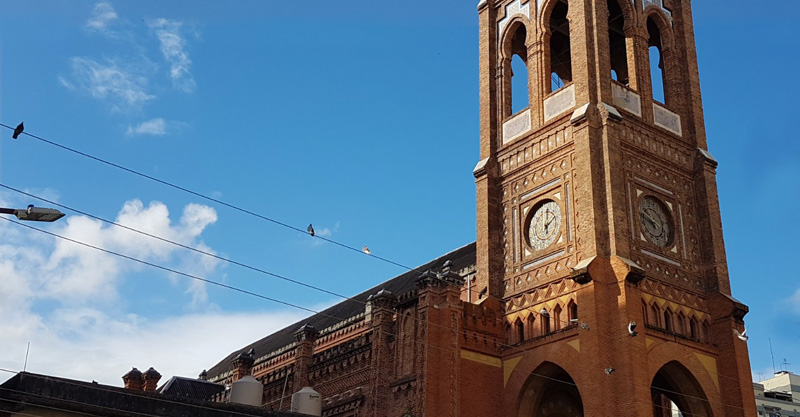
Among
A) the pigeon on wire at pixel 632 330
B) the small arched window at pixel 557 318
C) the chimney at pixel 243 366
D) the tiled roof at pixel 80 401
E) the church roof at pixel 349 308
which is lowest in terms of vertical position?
the tiled roof at pixel 80 401

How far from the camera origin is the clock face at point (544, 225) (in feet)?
107

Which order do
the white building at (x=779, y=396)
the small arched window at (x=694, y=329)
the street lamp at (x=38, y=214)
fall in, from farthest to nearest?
the white building at (x=779, y=396)
the small arched window at (x=694, y=329)
the street lamp at (x=38, y=214)

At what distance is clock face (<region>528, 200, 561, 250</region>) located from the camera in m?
32.6

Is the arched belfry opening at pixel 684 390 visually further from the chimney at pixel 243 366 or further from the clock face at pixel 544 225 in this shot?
the chimney at pixel 243 366

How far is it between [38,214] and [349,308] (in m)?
35.4

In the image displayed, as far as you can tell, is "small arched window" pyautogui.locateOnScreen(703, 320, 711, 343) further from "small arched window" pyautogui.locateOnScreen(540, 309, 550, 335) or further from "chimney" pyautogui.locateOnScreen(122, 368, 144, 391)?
"chimney" pyautogui.locateOnScreen(122, 368, 144, 391)

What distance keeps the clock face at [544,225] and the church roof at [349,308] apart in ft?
20.4

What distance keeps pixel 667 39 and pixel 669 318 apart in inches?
514

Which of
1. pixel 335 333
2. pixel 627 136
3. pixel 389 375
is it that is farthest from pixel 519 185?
pixel 335 333

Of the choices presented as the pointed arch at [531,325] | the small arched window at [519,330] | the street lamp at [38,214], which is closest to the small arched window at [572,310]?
the pointed arch at [531,325]

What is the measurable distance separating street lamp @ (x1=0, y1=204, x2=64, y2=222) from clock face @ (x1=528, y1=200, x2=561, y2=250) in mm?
20898

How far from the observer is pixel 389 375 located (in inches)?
1241

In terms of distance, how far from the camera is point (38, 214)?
15.0 meters

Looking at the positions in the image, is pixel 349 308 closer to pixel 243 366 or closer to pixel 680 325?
pixel 243 366
